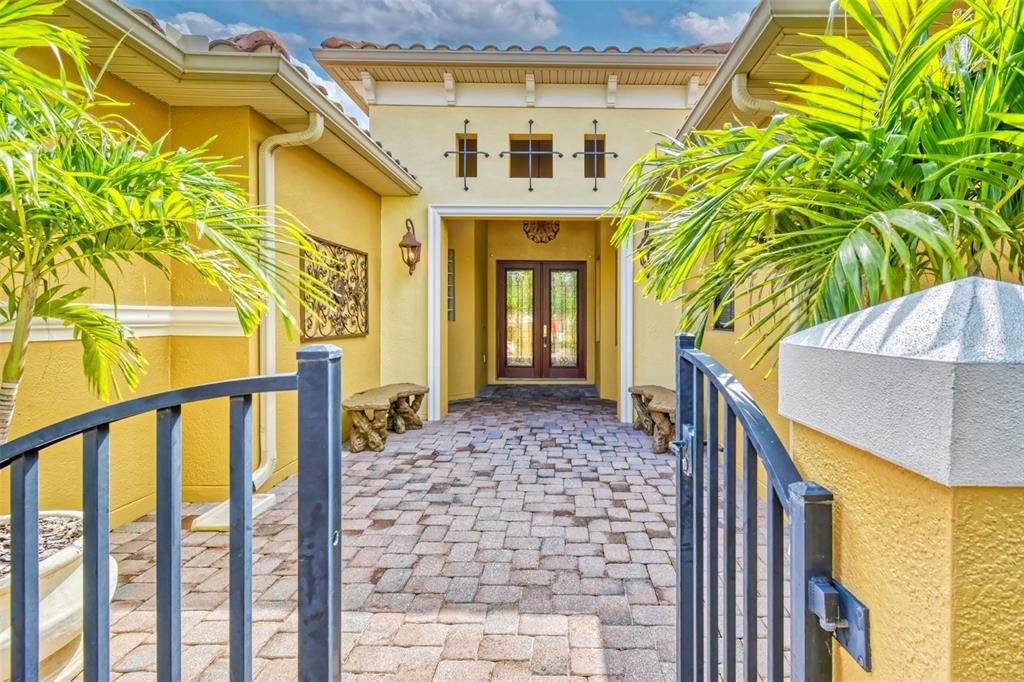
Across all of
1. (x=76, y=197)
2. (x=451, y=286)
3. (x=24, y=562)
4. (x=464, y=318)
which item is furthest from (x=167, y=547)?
(x=464, y=318)

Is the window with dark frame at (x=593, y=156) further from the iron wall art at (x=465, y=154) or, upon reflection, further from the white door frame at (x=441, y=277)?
the iron wall art at (x=465, y=154)

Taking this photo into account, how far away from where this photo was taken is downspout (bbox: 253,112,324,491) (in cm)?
344

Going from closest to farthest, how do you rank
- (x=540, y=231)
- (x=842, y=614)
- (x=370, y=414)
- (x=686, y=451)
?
(x=842, y=614)
(x=686, y=451)
(x=370, y=414)
(x=540, y=231)

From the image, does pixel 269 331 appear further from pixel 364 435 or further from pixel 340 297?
pixel 364 435

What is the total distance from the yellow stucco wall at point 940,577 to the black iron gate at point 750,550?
5 cm

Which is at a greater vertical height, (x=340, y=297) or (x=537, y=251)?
(x=537, y=251)

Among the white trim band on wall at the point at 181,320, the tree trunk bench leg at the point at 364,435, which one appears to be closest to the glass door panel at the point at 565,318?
the tree trunk bench leg at the point at 364,435

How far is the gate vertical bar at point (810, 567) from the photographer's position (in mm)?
624

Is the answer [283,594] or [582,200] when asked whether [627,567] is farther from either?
[582,200]

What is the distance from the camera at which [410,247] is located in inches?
226

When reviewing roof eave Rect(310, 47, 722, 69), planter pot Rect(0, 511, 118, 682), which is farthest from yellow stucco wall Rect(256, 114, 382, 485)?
roof eave Rect(310, 47, 722, 69)

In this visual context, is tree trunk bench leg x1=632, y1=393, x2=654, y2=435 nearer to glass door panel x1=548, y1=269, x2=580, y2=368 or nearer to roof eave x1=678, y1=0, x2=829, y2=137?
roof eave x1=678, y1=0, x2=829, y2=137

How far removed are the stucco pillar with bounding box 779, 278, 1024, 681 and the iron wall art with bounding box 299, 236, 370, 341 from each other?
3.90m

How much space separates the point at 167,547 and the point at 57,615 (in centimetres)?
98
